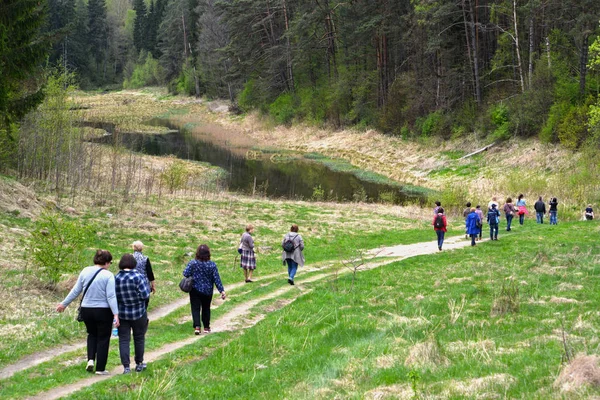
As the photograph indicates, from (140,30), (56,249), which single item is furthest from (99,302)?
(140,30)

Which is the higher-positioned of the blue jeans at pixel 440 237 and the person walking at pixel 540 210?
the person walking at pixel 540 210

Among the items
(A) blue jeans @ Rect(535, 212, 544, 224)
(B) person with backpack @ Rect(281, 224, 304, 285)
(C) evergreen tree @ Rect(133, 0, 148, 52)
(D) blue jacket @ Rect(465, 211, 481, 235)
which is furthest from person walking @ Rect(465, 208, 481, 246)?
(C) evergreen tree @ Rect(133, 0, 148, 52)

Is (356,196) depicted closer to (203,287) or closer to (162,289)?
(162,289)

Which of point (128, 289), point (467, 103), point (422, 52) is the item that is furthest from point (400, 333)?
point (422, 52)

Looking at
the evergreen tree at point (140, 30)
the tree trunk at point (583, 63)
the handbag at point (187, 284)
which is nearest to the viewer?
the handbag at point (187, 284)

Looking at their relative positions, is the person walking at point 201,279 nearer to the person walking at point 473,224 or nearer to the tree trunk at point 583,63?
the person walking at point 473,224

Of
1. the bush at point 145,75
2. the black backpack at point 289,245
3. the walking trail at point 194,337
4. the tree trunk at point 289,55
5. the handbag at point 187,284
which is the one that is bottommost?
the walking trail at point 194,337

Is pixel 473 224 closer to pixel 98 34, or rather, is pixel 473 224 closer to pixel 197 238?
pixel 197 238

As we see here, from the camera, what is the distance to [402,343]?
33.9 ft

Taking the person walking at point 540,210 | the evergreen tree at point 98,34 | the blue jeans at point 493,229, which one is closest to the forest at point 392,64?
the person walking at point 540,210

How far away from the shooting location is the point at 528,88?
162ft

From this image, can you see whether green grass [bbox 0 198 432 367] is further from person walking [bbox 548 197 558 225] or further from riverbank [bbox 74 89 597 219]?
riverbank [bbox 74 89 597 219]

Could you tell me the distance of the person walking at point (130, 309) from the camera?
965 cm

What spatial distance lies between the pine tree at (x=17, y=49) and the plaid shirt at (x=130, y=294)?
14.7 metres
